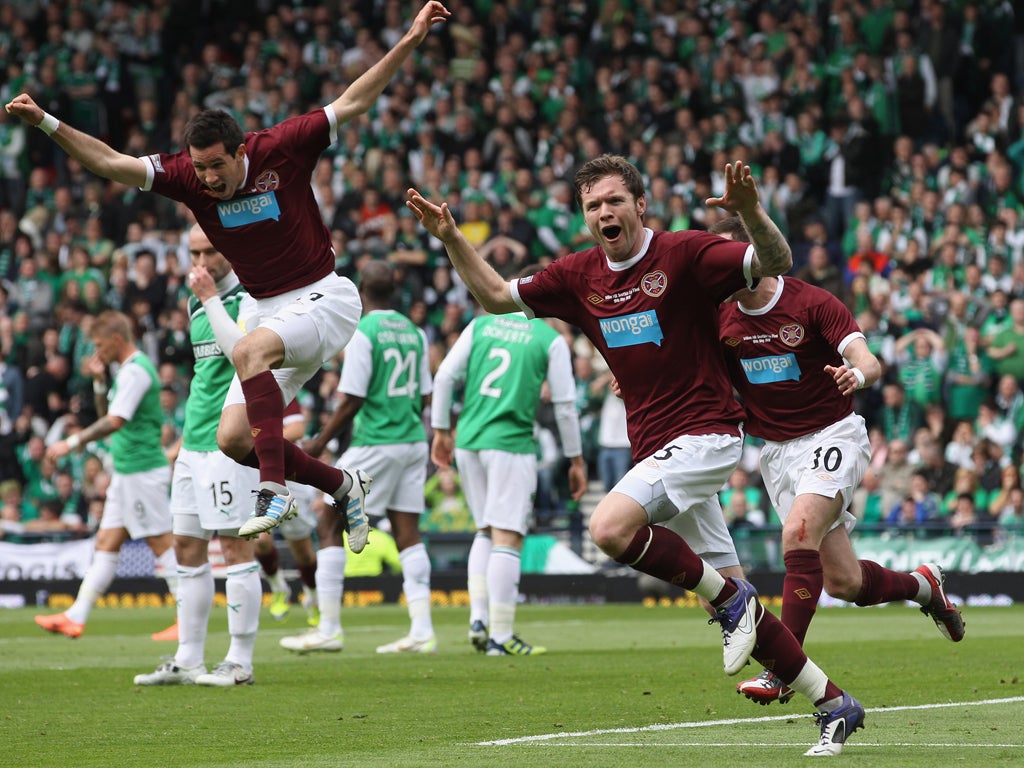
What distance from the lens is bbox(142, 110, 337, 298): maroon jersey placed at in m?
8.78

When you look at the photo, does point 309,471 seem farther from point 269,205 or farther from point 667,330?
point 667,330

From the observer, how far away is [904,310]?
2072cm

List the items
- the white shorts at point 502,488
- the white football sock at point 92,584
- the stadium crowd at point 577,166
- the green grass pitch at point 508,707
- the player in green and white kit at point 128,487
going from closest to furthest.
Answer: the green grass pitch at point 508,707, the white shorts at point 502,488, the player in green and white kit at point 128,487, the white football sock at point 92,584, the stadium crowd at point 577,166

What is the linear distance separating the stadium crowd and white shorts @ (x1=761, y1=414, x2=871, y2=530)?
9.78 meters

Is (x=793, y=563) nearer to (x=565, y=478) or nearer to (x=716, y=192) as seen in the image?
(x=565, y=478)

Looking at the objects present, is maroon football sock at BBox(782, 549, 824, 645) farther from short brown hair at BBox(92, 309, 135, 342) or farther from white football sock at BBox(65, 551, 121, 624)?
white football sock at BBox(65, 551, 121, 624)

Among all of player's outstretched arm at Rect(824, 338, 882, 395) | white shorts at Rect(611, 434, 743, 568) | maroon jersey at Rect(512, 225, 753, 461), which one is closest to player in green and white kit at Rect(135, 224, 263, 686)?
maroon jersey at Rect(512, 225, 753, 461)

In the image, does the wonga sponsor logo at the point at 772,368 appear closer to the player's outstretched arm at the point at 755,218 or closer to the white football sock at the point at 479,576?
the player's outstretched arm at the point at 755,218

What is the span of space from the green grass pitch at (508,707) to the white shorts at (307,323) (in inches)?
70.5

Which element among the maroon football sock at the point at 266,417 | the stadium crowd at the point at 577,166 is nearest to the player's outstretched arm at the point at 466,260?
the maroon football sock at the point at 266,417

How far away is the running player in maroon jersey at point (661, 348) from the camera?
22.1 feet

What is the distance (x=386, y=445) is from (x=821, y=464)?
186 inches

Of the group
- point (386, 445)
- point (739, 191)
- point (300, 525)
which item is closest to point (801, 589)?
point (739, 191)

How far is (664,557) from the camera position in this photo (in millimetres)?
6793
